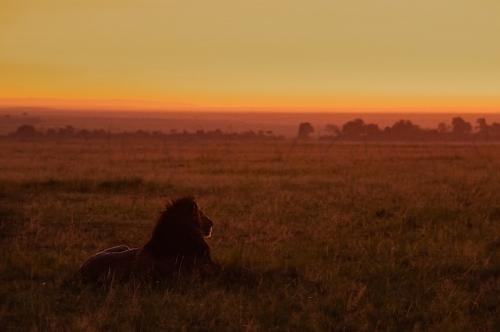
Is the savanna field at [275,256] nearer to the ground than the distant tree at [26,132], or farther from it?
farther from it

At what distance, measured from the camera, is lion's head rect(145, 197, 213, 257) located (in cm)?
714

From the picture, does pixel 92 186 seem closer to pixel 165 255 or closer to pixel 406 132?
pixel 165 255

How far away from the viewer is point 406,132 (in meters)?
97.6

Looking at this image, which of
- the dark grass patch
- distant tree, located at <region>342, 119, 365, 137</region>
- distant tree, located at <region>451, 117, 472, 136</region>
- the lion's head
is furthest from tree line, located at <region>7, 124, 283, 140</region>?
the lion's head

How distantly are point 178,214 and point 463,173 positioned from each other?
55.6 ft

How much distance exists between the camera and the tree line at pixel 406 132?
291 ft

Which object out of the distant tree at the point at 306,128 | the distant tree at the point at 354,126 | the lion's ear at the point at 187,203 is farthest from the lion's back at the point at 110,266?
the distant tree at the point at 306,128

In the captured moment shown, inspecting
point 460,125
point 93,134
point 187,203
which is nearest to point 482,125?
point 460,125

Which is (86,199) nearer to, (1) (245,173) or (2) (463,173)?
(1) (245,173)

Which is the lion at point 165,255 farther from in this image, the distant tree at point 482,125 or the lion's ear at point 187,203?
the distant tree at point 482,125

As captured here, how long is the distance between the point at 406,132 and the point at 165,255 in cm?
9403

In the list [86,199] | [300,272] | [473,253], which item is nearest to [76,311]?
[300,272]

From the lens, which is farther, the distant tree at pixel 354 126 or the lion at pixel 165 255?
the distant tree at pixel 354 126

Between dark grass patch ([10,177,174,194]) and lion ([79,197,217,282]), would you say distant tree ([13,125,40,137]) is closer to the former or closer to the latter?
dark grass patch ([10,177,174,194])
